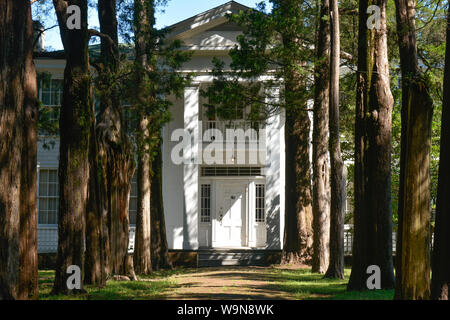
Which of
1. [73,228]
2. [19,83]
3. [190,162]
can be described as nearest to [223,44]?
[190,162]

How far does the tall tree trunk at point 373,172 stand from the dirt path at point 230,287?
1.78m

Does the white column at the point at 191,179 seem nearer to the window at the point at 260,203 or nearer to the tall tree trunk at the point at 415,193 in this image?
the window at the point at 260,203

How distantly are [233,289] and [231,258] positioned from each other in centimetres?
1025

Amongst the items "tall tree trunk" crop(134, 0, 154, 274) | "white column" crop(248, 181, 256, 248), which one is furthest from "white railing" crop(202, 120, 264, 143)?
"tall tree trunk" crop(134, 0, 154, 274)

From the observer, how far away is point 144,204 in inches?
772

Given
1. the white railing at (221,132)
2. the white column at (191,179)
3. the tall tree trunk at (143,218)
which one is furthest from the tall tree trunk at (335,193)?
the white railing at (221,132)

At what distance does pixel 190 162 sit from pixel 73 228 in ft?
41.8

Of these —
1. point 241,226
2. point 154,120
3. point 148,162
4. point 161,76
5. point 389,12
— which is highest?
point 389,12

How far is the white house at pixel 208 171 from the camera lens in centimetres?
2503

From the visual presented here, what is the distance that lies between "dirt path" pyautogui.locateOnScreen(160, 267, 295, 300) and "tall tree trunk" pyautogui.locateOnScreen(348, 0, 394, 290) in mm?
1783

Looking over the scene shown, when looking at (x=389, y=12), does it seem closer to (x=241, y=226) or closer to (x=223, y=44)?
(x=223, y=44)
